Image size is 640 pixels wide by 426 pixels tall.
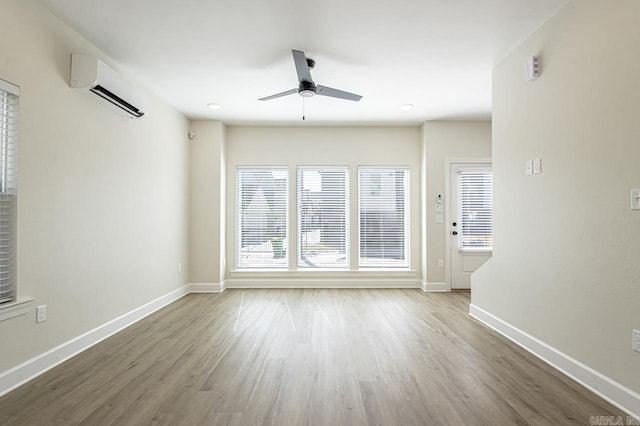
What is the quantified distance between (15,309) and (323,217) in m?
4.08

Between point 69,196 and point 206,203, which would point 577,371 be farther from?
point 206,203

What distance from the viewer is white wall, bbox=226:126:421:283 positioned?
5648mm

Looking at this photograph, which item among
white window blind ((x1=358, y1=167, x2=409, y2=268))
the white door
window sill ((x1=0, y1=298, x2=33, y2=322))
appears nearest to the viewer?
window sill ((x1=0, y1=298, x2=33, y2=322))

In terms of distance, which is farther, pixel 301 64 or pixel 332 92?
pixel 332 92

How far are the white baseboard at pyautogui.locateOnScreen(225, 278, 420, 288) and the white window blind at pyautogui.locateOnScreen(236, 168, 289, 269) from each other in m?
0.25

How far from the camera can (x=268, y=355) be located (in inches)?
110

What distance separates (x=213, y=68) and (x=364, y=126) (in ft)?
9.41

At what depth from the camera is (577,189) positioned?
237cm

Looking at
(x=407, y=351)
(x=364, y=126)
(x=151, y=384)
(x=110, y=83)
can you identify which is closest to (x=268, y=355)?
(x=151, y=384)

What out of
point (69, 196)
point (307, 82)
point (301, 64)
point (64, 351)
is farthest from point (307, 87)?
point (64, 351)

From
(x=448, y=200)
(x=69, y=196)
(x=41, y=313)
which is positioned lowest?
(x=41, y=313)

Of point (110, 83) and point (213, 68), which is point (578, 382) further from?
point (110, 83)

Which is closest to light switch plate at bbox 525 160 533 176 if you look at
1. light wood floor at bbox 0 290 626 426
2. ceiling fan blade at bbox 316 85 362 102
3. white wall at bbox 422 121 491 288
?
light wood floor at bbox 0 290 626 426

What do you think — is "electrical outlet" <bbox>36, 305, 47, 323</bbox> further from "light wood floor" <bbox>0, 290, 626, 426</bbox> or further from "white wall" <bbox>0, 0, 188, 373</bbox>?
"light wood floor" <bbox>0, 290, 626, 426</bbox>
